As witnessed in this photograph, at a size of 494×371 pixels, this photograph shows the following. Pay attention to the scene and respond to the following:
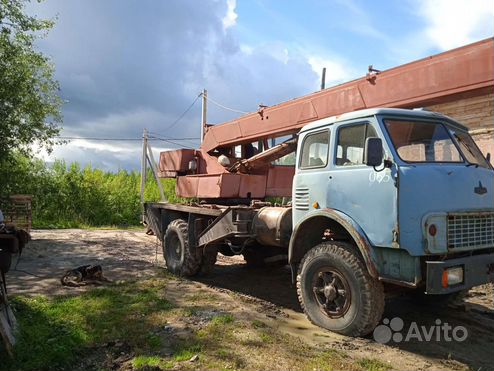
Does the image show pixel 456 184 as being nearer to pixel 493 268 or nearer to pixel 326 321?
pixel 493 268

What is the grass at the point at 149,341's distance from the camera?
13.1ft

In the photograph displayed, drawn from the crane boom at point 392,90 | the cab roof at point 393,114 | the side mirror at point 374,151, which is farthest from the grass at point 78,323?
the cab roof at point 393,114

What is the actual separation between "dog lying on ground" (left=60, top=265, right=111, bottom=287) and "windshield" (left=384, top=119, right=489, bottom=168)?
5.50 meters

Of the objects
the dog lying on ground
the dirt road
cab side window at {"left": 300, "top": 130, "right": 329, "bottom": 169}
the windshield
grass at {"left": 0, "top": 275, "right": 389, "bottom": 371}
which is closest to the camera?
grass at {"left": 0, "top": 275, "right": 389, "bottom": 371}

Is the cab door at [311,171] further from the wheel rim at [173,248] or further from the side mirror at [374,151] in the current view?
the wheel rim at [173,248]

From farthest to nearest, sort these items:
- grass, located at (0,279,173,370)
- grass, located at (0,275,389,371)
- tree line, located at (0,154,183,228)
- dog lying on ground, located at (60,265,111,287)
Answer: tree line, located at (0,154,183,228), dog lying on ground, located at (60,265,111,287), grass, located at (0,279,173,370), grass, located at (0,275,389,371)

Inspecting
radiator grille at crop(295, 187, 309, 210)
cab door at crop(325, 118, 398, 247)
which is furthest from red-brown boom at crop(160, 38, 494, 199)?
radiator grille at crop(295, 187, 309, 210)

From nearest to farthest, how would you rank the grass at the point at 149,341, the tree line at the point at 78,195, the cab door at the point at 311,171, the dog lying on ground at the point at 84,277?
the grass at the point at 149,341 < the cab door at the point at 311,171 < the dog lying on ground at the point at 84,277 < the tree line at the point at 78,195

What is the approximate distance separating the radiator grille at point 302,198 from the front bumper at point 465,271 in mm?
1788

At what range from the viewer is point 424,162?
15.0 feet

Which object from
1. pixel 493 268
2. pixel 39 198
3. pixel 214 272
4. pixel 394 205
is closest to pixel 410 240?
pixel 394 205

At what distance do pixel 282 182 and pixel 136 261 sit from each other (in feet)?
13.8

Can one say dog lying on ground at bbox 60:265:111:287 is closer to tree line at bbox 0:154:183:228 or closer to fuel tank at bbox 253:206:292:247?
fuel tank at bbox 253:206:292:247

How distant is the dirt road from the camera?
4.34 m
